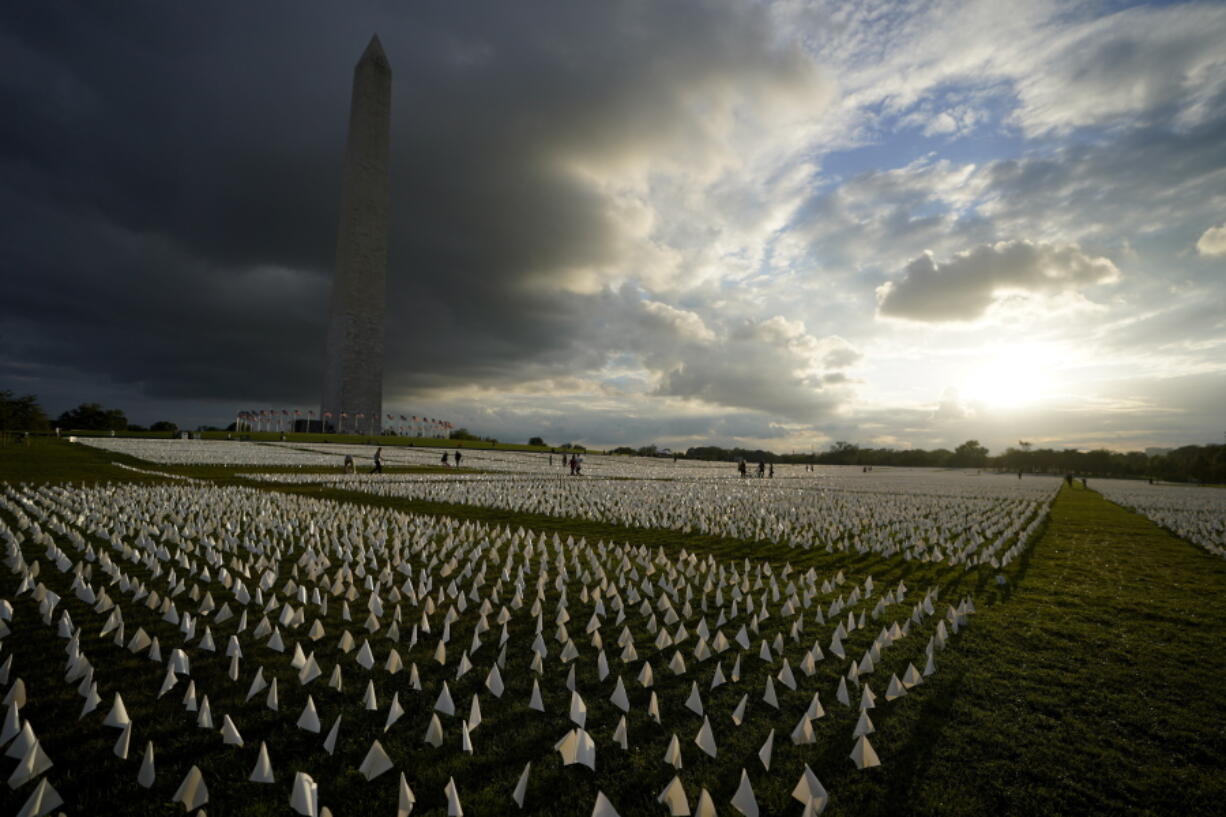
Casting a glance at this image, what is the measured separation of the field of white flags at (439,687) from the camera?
4.22m

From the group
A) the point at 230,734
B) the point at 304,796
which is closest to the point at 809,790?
the point at 304,796

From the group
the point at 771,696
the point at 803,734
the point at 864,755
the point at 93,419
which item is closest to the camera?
the point at 864,755

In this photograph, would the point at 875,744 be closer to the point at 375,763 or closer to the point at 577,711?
the point at 577,711

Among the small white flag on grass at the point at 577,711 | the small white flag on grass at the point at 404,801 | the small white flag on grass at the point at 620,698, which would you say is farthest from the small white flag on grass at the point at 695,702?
the small white flag on grass at the point at 404,801

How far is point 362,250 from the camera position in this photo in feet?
251

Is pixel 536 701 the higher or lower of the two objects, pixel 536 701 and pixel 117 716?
the lower

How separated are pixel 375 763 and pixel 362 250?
8315 cm

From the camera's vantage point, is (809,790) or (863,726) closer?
(809,790)

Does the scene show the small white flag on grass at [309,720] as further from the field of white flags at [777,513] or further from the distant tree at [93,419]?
the distant tree at [93,419]

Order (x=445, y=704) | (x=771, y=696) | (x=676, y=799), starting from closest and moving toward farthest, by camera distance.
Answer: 1. (x=676, y=799)
2. (x=445, y=704)
3. (x=771, y=696)

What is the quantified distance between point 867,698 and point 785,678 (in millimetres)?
900

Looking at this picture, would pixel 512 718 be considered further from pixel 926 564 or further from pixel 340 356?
pixel 340 356

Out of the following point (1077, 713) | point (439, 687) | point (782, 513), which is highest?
point (782, 513)

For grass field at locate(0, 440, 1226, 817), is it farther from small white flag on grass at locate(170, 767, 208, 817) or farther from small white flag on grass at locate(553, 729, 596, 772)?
small white flag on grass at locate(170, 767, 208, 817)
